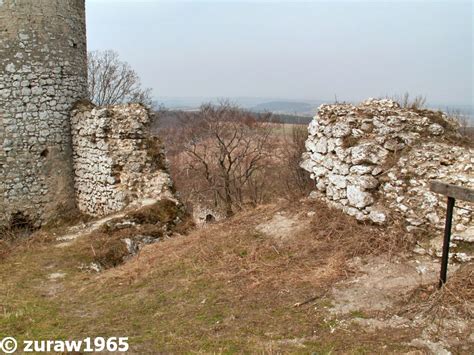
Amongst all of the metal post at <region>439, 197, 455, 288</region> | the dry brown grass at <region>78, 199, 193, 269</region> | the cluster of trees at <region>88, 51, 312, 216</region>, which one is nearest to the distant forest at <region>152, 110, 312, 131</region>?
the cluster of trees at <region>88, 51, 312, 216</region>

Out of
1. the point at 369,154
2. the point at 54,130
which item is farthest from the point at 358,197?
the point at 54,130

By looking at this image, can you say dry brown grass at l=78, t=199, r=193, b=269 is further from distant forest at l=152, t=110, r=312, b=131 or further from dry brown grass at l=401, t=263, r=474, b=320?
distant forest at l=152, t=110, r=312, b=131

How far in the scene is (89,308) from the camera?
5.51 m

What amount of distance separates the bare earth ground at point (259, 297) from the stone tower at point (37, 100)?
350 centimetres

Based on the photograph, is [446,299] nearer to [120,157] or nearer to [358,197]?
[358,197]

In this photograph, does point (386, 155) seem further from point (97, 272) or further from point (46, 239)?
point (46, 239)

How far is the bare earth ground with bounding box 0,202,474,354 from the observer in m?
4.17

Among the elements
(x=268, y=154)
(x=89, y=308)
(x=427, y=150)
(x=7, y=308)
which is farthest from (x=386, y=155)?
(x=268, y=154)

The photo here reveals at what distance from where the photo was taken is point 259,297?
5.16 m

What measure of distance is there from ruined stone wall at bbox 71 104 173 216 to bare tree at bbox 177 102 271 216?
44.4ft

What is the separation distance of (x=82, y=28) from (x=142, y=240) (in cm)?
641

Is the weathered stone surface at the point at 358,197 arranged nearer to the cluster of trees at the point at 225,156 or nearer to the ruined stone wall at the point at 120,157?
the ruined stone wall at the point at 120,157

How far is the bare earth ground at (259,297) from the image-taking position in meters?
4.17

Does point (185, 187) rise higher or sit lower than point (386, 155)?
lower
